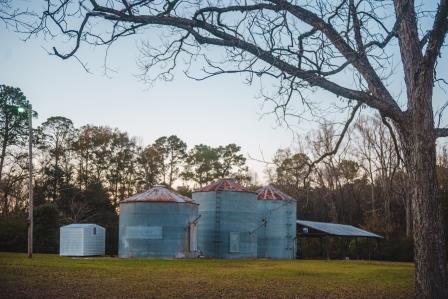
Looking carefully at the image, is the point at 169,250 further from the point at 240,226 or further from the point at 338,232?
the point at 338,232

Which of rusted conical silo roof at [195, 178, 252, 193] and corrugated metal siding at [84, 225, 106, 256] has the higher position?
rusted conical silo roof at [195, 178, 252, 193]

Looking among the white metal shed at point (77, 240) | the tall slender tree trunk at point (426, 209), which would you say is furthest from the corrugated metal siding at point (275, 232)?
the tall slender tree trunk at point (426, 209)

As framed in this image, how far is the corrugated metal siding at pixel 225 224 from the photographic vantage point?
124 feet

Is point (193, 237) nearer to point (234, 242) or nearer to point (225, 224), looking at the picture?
point (225, 224)

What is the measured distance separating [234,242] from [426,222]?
2942cm

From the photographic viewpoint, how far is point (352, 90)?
964 centimetres

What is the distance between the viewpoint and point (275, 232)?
138 feet

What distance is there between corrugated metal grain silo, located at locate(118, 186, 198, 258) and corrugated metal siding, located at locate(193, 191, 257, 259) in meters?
2.46

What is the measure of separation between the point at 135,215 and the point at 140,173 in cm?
2837

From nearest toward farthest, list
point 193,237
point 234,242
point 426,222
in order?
point 426,222
point 193,237
point 234,242

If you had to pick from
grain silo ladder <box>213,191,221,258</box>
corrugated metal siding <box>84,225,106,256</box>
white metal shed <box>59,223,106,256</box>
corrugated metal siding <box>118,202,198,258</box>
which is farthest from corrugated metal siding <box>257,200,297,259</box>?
white metal shed <box>59,223,106,256</box>

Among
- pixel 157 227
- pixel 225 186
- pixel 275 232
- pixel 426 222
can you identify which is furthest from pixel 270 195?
pixel 426 222

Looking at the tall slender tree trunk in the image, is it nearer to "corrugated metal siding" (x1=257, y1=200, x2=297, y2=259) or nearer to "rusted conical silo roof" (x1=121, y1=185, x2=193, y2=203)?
"rusted conical silo roof" (x1=121, y1=185, x2=193, y2=203)

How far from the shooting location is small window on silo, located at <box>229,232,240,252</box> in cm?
3769
